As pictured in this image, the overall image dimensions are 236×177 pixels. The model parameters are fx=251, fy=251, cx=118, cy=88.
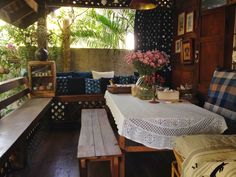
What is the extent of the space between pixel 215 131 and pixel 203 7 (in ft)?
7.61

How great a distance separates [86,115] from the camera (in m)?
3.51

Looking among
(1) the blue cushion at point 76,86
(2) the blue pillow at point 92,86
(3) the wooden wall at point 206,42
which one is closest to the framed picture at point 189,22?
(3) the wooden wall at point 206,42

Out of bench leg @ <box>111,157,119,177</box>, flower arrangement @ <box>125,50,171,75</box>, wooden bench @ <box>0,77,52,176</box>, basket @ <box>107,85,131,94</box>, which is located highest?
flower arrangement @ <box>125,50,171,75</box>

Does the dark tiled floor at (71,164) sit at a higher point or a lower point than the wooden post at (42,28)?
lower

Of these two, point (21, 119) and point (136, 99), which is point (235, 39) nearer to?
point (136, 99)

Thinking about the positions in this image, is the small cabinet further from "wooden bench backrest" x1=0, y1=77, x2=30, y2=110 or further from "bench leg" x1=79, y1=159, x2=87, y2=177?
"bench leg" x1=79, y1=159, x2=87, y2=177

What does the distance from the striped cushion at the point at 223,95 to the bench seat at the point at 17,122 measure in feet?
6.91

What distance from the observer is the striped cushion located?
8.73 feet

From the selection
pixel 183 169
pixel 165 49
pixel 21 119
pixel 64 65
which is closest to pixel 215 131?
pixel 183 169

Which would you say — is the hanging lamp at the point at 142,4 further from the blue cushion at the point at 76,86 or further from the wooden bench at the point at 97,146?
the blue cushion at the point at 76,86

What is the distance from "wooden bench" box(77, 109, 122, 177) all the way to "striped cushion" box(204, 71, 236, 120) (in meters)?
1.24

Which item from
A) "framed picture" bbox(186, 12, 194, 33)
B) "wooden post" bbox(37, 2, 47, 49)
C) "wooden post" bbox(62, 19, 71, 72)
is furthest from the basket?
"wooden post" bbox(62, 19, 71, 72)

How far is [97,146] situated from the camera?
7.44ft

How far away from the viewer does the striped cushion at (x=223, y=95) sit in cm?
266
